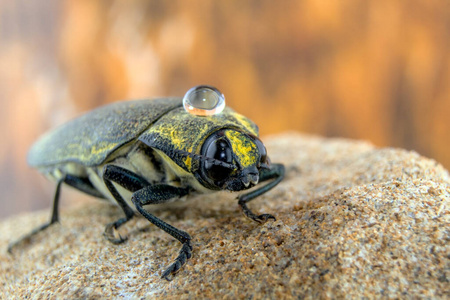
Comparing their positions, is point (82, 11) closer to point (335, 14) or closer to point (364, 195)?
point (335, 14)

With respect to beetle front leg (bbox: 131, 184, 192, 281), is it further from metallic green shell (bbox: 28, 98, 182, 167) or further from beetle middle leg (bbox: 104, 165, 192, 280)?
metallic green shell (bbox: 28, 98, 182, 167)

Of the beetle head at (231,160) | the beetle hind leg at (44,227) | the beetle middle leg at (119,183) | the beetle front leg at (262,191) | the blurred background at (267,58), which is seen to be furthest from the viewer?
the blurred background at (267,58)

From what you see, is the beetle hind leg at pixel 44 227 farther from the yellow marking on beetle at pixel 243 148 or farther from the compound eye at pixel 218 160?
the yellow marking on beetle at pixel 243 148

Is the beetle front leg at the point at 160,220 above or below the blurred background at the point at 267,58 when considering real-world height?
below

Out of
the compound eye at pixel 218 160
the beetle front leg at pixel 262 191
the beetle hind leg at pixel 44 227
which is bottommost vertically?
the beetle hind leg at pixel 44 227

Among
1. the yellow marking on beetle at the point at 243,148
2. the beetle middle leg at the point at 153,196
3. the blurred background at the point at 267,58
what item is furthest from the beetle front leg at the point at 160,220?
the blurred background at the point at 267,58

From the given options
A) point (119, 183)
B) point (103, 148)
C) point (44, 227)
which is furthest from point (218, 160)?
point (44, 227)

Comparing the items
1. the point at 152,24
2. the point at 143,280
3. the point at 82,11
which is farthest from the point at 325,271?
the point at 82,11

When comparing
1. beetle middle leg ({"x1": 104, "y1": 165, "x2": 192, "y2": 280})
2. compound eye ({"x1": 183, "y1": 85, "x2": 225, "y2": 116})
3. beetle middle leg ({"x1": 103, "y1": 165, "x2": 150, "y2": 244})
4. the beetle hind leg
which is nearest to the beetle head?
compound eye ({"x1": 183, "y1": 85, "x2": 225, "y2": 116})
